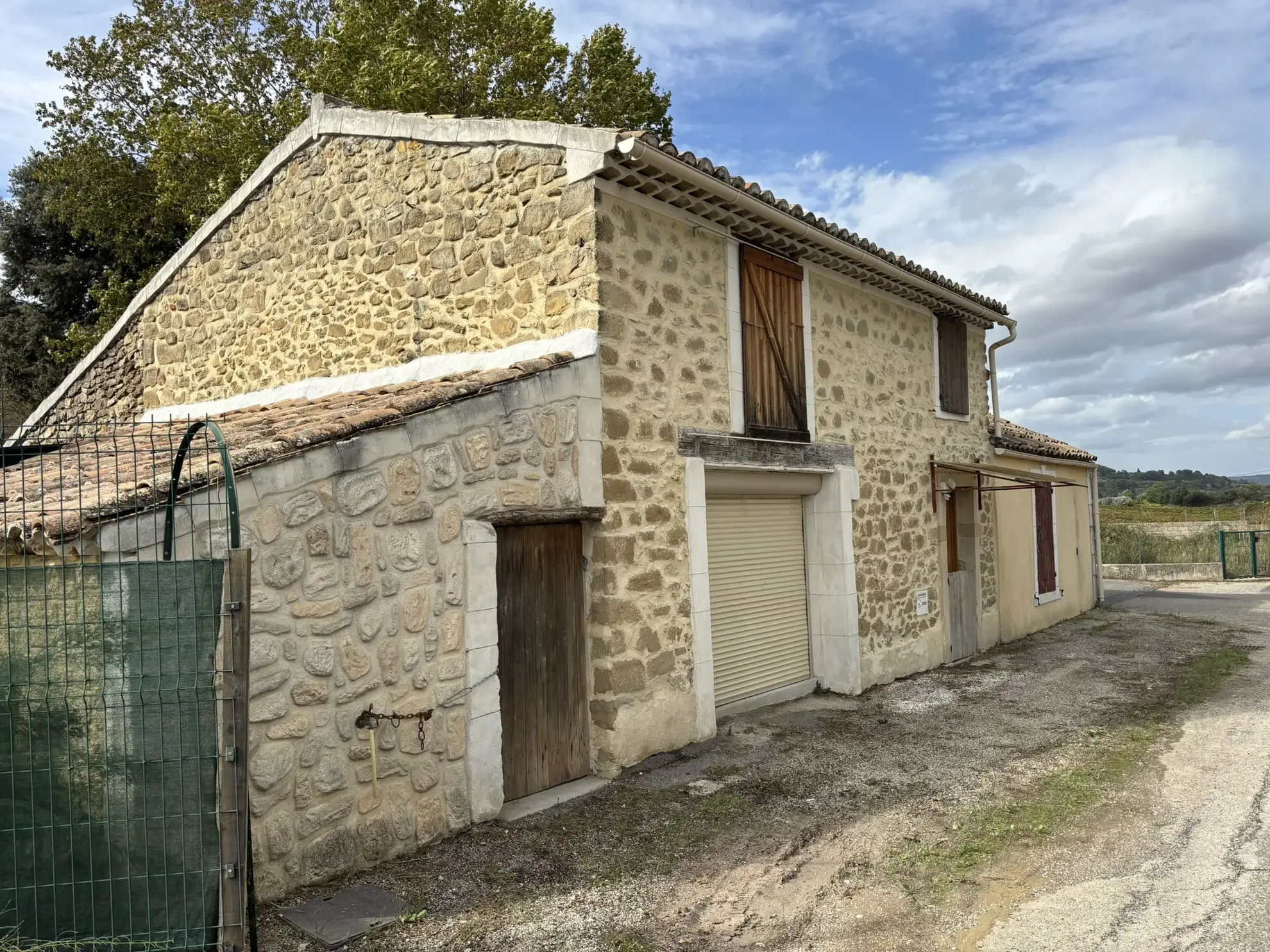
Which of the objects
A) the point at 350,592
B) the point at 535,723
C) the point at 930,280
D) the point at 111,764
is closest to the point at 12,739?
the point at 111,764

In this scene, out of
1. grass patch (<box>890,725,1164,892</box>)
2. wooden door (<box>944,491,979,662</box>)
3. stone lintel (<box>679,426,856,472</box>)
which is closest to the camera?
grass patch (<box>890,725,1164,892</box>)

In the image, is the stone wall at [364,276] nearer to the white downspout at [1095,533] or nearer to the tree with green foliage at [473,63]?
the tree with green foliage at [473,63]

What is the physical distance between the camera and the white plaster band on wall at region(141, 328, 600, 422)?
615cm

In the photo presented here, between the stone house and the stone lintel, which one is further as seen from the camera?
the stone lintel

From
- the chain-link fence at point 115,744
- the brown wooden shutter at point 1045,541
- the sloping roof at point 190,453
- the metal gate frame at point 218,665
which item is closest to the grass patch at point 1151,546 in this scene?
the brown wooden shutter at point 1045,541

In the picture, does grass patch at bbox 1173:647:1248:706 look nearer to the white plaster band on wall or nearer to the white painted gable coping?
the white plaster band on wall

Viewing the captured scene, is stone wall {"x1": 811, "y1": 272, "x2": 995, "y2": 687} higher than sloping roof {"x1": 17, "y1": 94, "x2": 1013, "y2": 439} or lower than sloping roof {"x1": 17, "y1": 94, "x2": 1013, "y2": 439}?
lower

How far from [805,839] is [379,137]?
6486 mm

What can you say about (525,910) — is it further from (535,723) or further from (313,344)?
(313,344)

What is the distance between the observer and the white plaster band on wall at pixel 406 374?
615cm

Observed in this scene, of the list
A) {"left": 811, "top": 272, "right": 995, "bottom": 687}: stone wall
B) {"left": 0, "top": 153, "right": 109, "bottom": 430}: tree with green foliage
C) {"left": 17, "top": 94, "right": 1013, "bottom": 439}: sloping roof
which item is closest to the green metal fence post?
{"left": 17, "top": 94, "right": 1013, "bottom": 439}: sloping roof

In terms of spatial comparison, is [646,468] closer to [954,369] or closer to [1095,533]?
[954,369]

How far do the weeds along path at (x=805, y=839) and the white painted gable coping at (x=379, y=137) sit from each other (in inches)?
119

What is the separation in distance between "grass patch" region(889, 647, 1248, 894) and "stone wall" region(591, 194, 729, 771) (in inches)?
84.8
